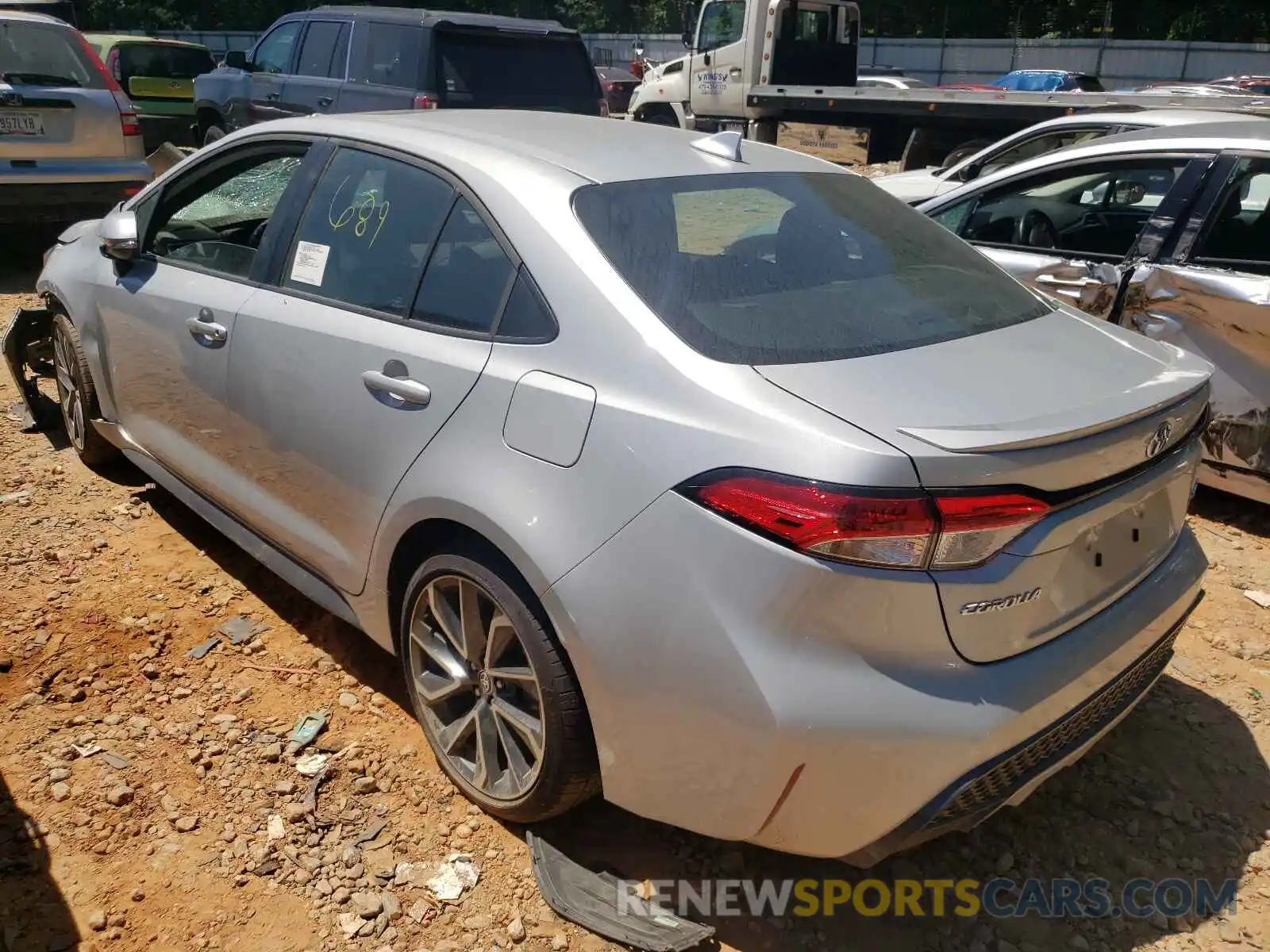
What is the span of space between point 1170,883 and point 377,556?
2134 millimetres

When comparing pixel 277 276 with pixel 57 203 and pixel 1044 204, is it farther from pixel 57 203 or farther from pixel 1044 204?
pixel 57 203

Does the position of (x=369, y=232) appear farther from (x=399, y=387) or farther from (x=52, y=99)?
(x=52, y=99)

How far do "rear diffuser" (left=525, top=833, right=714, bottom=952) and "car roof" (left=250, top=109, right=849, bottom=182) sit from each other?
166cm

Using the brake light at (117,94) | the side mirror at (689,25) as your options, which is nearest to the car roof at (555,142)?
the brake light at (117,94)

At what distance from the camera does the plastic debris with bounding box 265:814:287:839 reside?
2.59 m

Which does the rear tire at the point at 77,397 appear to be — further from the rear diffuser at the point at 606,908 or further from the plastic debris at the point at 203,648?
the rear diffuser at the point at 606,908

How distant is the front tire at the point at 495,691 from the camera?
2.26 m

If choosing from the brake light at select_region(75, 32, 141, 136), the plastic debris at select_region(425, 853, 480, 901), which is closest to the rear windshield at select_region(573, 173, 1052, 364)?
the plastic debris at select_region(425, 853, 480, 901)

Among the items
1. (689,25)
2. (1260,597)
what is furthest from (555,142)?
(689,25)

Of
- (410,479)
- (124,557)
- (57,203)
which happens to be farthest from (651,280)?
(57,203)

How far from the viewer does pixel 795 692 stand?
6.19 ft

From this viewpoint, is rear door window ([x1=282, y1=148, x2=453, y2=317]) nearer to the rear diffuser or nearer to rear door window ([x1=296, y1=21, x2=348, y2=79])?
the rear diffuser

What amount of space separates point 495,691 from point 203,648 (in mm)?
1373

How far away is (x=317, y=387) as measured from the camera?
280 centimetres
